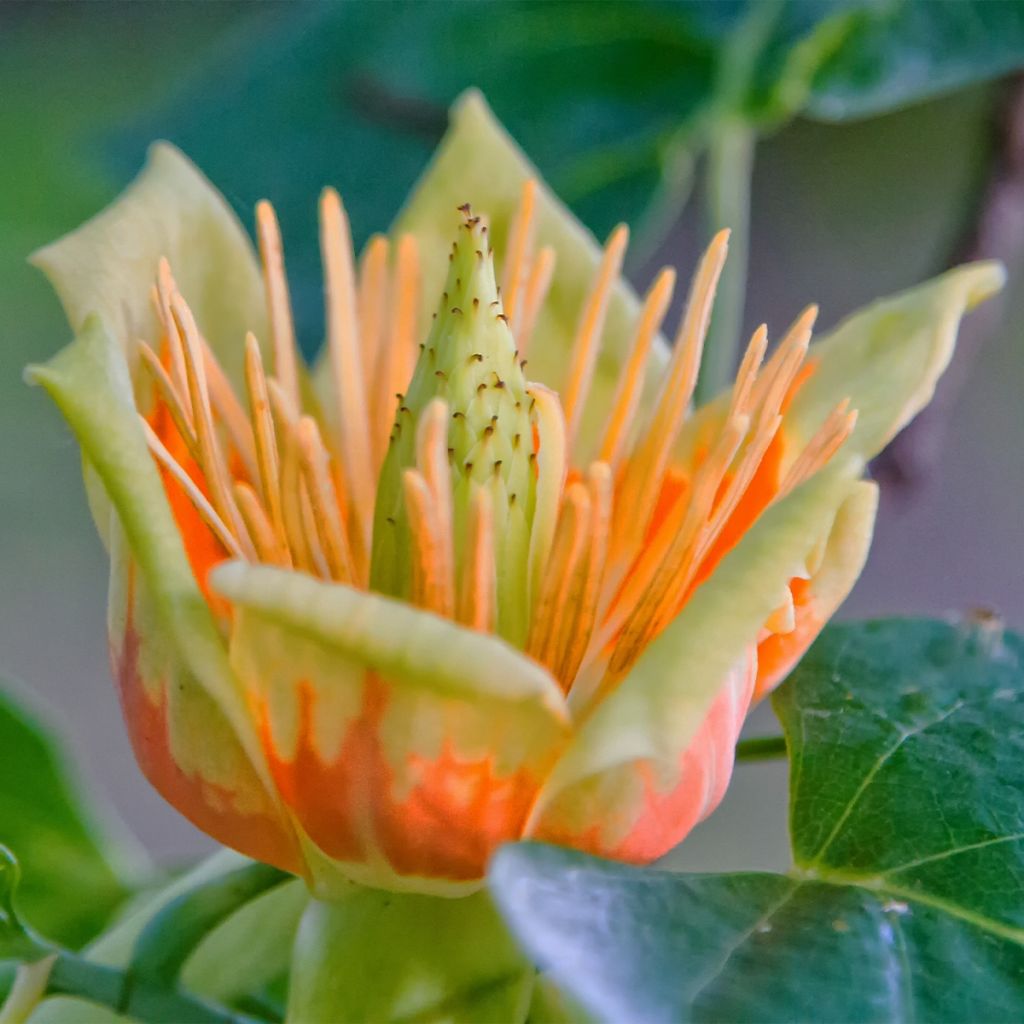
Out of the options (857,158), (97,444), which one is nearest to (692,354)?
(97,444)

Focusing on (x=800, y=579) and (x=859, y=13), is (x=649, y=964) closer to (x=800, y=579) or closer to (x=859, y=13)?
(x=800, y=579)

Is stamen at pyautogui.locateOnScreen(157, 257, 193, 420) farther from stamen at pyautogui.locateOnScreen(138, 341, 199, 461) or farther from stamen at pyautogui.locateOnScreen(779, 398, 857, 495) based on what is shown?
stamen at pyautogui.locateOnScreen(779, 398, 857, 495)

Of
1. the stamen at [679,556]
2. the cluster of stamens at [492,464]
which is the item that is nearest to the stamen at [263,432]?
the cluster of stamens at [492,464]

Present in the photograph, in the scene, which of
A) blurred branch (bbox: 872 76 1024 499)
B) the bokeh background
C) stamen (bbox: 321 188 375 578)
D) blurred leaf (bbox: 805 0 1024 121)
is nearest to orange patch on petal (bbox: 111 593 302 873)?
stamen (bbox: 321 188 375 578)

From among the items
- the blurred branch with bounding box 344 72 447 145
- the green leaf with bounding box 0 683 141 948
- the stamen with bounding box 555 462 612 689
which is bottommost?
the green leaf with bounding box 0 683 141 948

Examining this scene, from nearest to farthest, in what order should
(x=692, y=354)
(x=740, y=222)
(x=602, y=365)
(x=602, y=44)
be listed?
(x=692, y=354)
(x=602, y=365)
(x=740, y=222)
(x=602, y=44)
